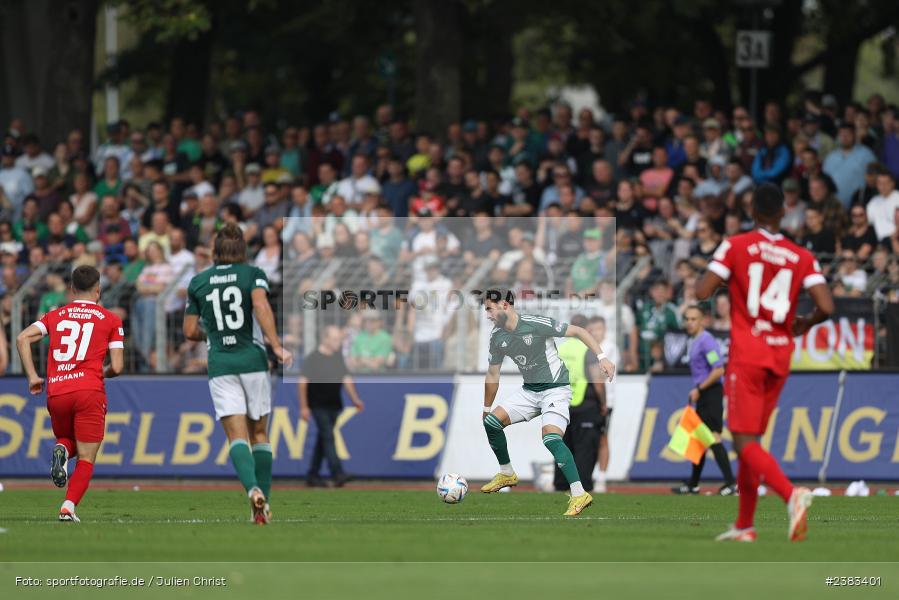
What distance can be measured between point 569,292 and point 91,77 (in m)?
14.5

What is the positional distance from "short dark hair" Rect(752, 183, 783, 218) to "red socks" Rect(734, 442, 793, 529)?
1.55 metres

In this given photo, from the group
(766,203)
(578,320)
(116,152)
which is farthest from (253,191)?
(766,203)

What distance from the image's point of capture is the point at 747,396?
11266mm

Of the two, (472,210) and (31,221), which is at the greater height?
(472,210)

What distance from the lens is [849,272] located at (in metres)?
22.4

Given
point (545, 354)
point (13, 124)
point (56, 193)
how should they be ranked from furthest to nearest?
point (13, 124) < point (56, 193) < point (545, 354)

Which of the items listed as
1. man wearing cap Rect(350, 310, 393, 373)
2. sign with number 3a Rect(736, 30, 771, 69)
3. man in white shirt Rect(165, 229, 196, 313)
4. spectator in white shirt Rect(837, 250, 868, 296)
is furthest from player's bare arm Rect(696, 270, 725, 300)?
sign with number 3a Rect(736, 30, 771, 69)

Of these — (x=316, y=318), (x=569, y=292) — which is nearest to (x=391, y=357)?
(x=316, y=318)

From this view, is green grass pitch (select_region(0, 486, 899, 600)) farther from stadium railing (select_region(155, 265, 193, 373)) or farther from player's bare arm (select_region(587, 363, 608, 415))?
stadium railing (select_region(155, 265, 193, 373))

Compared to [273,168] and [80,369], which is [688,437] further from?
[273,168]

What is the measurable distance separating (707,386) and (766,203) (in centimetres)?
924

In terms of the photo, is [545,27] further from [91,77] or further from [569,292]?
[569,292]

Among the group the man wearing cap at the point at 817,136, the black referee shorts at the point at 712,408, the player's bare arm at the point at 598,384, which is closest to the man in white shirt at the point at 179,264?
the player's bare arm at the point at 598,384

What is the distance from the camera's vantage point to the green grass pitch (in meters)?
9.02
